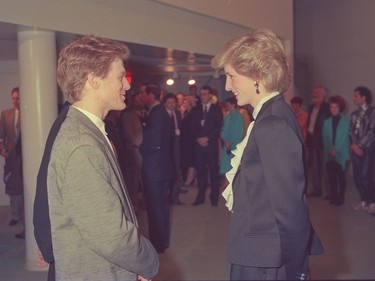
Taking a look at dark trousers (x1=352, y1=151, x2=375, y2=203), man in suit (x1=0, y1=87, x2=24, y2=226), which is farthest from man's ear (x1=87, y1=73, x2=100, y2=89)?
dark trousers (x1=352, y1=151, x2=375, y2=203)

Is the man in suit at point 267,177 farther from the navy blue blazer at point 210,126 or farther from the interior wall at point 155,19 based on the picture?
the navy blue blazer at point 210,126

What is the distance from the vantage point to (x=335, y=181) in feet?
28.1

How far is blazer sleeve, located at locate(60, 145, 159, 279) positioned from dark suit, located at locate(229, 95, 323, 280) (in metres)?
0.52

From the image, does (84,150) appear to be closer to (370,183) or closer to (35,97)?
(35,97)

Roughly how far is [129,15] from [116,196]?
405 centimetres

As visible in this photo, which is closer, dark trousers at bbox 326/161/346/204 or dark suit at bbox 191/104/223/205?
dark trousers at bbox 326/161/346/204

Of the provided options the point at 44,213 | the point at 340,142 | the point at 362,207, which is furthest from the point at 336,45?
the point at 44,213

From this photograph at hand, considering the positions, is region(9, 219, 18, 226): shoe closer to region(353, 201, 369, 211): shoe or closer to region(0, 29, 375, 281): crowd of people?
region(353, 201, 369, 211): shoe

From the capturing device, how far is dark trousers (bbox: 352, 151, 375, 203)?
782 centimetres

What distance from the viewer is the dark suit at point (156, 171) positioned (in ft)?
19.0

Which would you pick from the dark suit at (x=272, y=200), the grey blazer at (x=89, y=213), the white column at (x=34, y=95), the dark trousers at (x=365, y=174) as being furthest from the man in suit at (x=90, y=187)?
the dark trousers at (x=365, y=174)

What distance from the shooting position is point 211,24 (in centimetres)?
736

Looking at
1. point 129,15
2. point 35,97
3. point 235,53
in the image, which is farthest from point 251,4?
point 235,53

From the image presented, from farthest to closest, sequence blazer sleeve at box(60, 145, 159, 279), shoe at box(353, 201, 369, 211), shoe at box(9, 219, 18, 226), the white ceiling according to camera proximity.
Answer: shoe at box(353, 201, 369, 211)
shoe at box(9, 219, 18, 226)
the white ceiling
blazer sleeve at box(60, 145, 159, 279)
